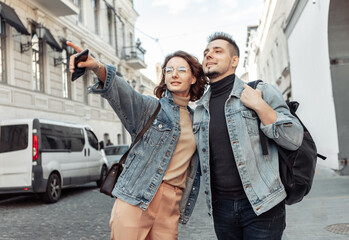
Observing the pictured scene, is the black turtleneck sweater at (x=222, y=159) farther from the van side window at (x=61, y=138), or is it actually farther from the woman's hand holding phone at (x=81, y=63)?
the van side window at (x=61, y=138)

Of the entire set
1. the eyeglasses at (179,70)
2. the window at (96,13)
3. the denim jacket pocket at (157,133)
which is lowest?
the denim jacket pocket at (157,133)

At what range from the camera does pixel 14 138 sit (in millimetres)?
Result: 7969

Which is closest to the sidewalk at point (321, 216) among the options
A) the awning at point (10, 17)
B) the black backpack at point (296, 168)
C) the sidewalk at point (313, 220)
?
the sidewalk at point (313, 220)

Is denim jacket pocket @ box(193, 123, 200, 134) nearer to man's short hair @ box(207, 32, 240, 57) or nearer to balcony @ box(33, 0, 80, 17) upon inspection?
man's short hair @ box(207, 32, 240, 57)

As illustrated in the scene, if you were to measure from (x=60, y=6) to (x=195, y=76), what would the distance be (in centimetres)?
1408

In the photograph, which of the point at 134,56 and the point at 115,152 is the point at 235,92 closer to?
the point at 115,152

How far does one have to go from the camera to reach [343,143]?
28.5 ft

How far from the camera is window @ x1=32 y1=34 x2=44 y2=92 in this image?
558 inches

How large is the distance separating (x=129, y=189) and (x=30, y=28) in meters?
13.5

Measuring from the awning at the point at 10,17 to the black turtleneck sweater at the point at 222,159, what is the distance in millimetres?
10880

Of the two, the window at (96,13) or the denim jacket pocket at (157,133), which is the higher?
the window at (96,13)

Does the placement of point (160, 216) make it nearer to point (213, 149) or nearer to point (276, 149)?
point (213, 149)

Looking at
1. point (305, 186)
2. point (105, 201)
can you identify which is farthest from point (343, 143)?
point (305, 186)

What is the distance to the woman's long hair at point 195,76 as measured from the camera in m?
2.49
